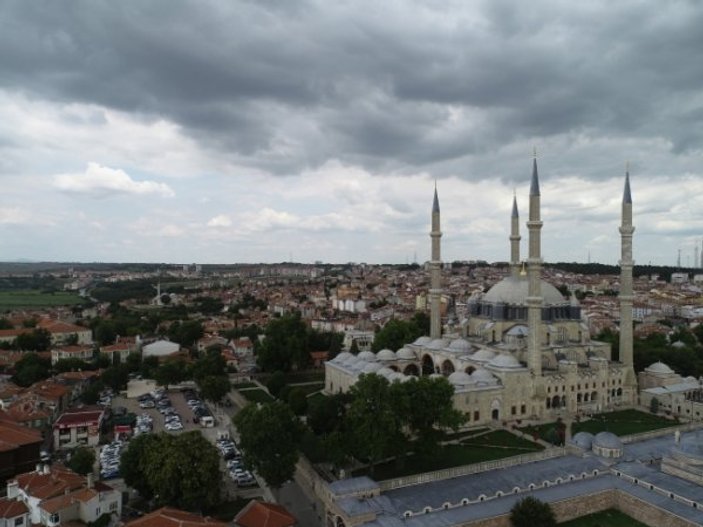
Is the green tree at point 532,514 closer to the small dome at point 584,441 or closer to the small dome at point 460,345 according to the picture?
the small dome at point 584,441

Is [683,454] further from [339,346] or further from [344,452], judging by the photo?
[339,346]

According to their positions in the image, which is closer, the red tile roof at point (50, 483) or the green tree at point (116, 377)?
the red tile roof at point (50, 483)

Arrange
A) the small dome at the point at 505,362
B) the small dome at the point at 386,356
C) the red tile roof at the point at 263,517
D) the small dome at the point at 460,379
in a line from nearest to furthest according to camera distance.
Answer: the red tile roof at the point at 263,517 < the small dome at the point at 460,379 < the small dome at the point at 505,362 < the small dome at the point at 386,356

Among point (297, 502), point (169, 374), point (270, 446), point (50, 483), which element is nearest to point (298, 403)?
point (297, 502)

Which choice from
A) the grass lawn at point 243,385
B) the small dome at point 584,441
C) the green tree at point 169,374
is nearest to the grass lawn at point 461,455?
the small dome at point 584,441

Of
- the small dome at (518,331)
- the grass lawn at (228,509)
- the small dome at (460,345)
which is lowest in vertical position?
the grass lawn at (228,509)

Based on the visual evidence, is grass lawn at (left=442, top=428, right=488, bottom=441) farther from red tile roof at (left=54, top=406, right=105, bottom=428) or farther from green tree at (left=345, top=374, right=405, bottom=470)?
red tile roof at (left=54, top=406, right=105, bottom=428)

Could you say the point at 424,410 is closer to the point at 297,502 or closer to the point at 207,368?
the point at 297,502
